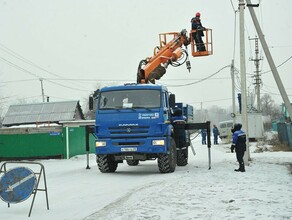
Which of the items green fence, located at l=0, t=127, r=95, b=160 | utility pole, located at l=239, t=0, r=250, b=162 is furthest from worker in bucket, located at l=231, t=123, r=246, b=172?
green fence, located at l=0, t=127, r=95, b=160

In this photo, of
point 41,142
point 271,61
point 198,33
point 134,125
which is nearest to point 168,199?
point 134,125

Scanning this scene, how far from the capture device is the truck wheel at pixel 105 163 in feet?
47.1

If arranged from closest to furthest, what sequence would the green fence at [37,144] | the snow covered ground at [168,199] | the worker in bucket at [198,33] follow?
the snow covered ground at [168,199], the worker in bucket at [198,33], the green fence at [37,144]

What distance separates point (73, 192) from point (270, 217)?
17.8ft

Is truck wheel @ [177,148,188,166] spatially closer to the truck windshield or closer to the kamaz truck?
the kamaz truck

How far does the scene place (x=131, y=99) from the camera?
45.0 feet

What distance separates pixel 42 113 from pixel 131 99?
4176 cm

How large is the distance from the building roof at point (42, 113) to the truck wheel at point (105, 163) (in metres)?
37.3

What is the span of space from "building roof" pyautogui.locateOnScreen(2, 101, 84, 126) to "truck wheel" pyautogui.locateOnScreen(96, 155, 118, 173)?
122 feet

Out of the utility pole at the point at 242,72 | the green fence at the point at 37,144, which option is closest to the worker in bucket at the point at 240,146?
the utility pole at the point at 242,72

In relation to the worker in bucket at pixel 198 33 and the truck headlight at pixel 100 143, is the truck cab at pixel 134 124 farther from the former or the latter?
the worker in bucket at pixel 198 33

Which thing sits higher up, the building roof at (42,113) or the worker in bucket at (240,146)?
the building roof at (42,113)

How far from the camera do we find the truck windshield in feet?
44.7

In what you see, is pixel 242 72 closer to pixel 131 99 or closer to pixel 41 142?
pixel 131 99
